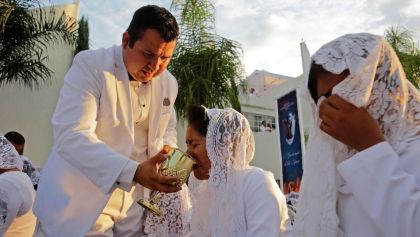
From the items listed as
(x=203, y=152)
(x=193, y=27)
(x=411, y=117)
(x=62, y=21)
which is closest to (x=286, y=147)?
(x=193, y=27)

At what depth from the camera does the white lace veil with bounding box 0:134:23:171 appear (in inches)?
172

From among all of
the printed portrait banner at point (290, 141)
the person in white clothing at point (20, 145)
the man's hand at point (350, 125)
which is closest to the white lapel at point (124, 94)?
the man's hand at point (350, 125)

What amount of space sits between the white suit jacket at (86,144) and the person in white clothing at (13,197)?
A: 1648 mm

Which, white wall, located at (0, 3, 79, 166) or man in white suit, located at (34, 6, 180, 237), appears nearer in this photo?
man in white suit, located at (34, 6, 180, 237)

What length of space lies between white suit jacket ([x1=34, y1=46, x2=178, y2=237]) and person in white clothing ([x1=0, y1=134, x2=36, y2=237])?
5.41 ft

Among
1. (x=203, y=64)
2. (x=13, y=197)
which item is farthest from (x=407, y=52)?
(x=13, y=197)

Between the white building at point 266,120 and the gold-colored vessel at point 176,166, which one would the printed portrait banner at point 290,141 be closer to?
the white building at point 266,120

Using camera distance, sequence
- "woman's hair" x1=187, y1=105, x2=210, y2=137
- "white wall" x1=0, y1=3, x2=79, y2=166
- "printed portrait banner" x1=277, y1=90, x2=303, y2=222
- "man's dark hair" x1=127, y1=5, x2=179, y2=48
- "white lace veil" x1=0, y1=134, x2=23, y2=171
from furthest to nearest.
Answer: "white wall" x1=0, y1=3, x2=79, y2=166 → "printed portrait banner" x1=277, y1=90, x2=303, y2=222 → "white lace veil" x1=0, y1=134, x2=23, y2=171 → "woman's hair" x1=187, y1=105, x2=210, y2=137 → "man's dark hair" x1=127, y1=5, x2=179, y2=48

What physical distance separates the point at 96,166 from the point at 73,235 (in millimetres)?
392

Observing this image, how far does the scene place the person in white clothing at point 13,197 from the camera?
13.8 ft

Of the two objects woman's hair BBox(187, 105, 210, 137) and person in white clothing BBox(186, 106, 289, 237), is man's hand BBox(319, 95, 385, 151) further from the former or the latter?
woman's hair BBox(187, 105, 210, 137)

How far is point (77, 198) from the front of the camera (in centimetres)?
263

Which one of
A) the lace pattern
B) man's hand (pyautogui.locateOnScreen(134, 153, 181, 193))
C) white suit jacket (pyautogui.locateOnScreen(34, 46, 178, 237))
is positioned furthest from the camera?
the lace pattern

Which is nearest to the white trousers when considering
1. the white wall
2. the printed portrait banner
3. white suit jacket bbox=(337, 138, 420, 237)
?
white suit jacket bbox=(337, 138, 420, 237)
